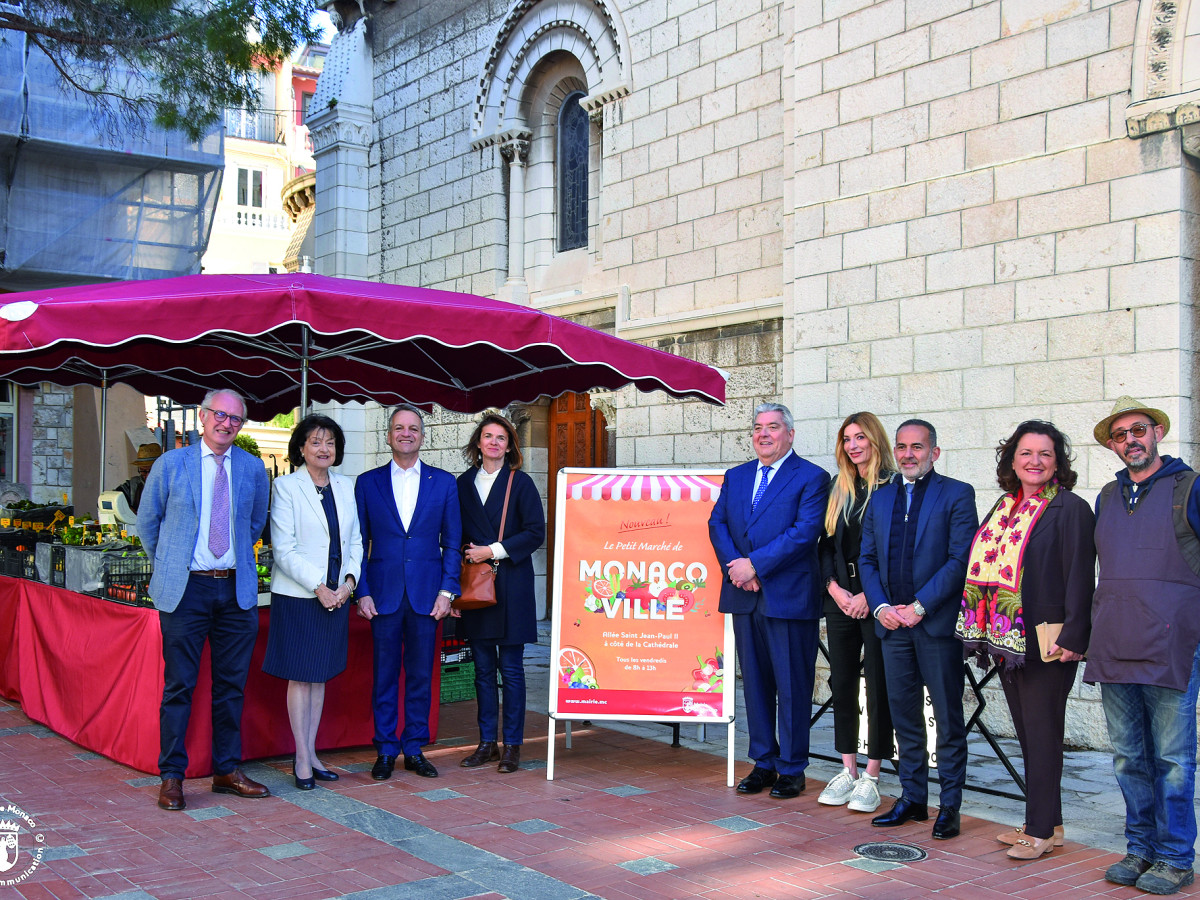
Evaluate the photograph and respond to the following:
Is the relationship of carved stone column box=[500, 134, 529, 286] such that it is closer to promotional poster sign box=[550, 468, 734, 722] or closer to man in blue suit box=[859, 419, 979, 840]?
promotional poster sign box=[550, 468, 734, 722]

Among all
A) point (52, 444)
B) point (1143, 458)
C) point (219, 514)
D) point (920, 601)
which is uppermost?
point (52, 444)

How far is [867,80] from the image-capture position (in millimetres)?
8266

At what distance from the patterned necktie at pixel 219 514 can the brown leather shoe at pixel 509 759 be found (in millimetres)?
1940

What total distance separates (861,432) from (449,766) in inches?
119

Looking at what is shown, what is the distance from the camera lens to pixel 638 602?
6184mm

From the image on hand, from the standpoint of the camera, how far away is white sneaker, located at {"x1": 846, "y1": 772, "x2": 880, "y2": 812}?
5.40m

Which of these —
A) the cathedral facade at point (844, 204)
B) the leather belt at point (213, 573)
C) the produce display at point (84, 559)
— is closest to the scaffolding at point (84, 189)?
the cathedral facade at point (844, 204)

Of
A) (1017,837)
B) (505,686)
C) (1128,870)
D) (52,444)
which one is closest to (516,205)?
(505,686)

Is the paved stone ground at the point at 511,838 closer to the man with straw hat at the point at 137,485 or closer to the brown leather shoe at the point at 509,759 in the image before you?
the brown leather shoe at the point at 509,759

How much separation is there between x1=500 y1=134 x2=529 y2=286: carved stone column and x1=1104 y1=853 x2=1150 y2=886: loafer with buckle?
932 cm

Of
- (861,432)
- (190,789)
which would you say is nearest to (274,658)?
(190,789)

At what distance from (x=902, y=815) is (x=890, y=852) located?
45 centimetres

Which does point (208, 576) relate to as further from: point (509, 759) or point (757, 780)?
point (757, 780)

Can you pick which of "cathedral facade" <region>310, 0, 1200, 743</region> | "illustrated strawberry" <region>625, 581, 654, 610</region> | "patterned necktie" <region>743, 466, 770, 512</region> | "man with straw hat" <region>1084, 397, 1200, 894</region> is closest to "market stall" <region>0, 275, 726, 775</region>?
"patterned necktie" <region>743, 466, 770, 512</region>
